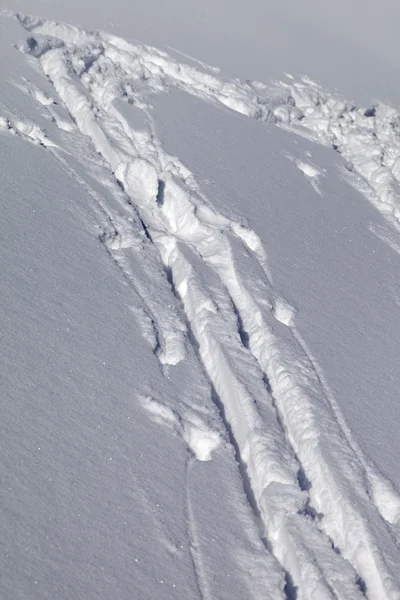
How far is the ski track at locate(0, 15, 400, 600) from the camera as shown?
333cm

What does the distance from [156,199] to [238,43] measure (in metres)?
4.75

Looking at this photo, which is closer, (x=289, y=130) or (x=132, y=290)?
(x=132, y=290)

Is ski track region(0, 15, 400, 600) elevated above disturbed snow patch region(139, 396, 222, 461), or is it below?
above

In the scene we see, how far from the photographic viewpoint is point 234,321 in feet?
14.8

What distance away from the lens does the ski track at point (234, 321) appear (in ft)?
10.9

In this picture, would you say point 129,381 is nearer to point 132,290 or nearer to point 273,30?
point 132,290

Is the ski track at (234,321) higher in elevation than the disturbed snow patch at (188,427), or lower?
higher

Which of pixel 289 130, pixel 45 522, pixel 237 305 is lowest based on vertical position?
pixel 45 522

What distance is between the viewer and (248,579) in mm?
3039

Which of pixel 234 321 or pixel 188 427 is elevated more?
pixel 234 321

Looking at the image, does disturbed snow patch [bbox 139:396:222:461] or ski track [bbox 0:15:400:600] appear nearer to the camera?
ski track [bbox 0:15:400:600]

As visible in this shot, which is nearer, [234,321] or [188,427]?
[188,427]

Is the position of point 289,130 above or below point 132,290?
above

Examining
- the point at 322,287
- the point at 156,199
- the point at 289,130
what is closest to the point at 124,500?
the point at 322,287
